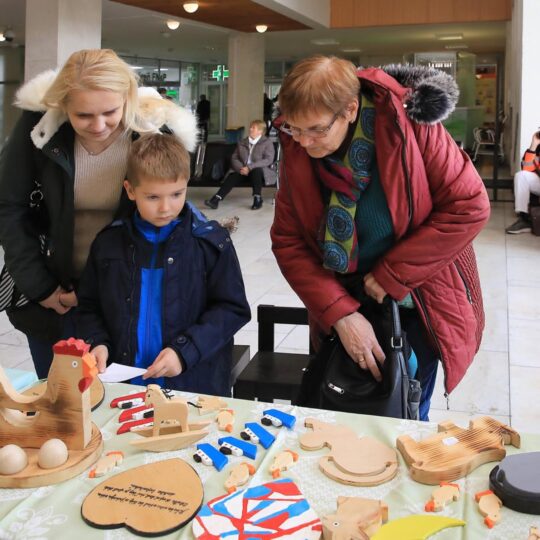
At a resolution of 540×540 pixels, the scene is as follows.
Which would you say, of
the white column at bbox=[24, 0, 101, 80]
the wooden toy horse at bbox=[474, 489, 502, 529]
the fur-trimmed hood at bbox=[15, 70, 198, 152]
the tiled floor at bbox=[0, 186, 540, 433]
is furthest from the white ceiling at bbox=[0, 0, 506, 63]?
the wooden toy horse at bbox=[474, 489, 502, 529]

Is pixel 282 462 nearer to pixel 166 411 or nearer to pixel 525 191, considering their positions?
pixel 166 411

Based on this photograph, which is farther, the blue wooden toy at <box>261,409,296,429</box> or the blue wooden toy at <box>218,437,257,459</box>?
the blue wooden toy at <box>261,409,296,429</box>

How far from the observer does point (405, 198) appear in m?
1.86

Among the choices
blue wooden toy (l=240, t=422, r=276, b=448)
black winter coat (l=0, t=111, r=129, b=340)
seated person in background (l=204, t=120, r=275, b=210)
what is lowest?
blue wooden toy (l=240, t=422, r=276, b=448)

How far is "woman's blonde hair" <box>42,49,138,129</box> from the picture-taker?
1.91m

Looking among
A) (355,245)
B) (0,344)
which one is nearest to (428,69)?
(355,245)

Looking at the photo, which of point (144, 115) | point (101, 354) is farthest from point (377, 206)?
point (101, 354)

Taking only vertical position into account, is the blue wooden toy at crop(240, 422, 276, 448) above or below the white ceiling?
below

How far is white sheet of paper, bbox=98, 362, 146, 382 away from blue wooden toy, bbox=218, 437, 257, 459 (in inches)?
17.4

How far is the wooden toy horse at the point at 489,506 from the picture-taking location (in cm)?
114

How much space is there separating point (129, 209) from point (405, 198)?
80cm

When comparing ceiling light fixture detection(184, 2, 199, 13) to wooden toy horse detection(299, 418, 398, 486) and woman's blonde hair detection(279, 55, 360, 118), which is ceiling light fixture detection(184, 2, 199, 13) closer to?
woman's blonde hair detection(279, 55, 360, 118)

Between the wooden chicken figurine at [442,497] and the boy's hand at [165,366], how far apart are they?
0.87 meters

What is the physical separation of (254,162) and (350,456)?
990cm
